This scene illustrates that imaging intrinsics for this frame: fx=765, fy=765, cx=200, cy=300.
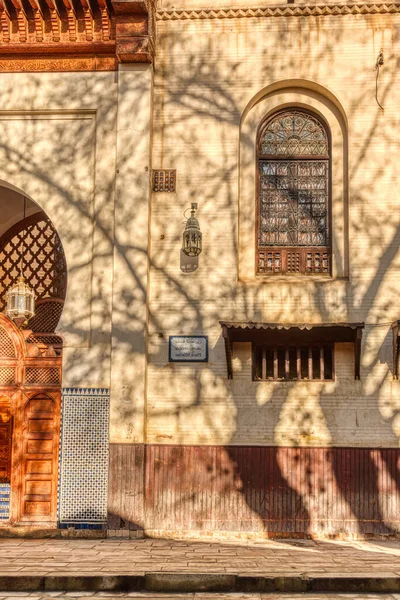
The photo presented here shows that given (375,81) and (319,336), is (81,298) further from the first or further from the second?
(375,81)

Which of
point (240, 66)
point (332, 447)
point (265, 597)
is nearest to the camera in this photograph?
point (265, 597)

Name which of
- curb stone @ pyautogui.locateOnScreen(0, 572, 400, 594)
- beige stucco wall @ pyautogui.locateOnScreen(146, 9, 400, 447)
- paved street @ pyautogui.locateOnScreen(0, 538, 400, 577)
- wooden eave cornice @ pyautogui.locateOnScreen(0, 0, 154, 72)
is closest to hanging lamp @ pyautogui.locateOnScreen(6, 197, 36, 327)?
beige stucco wall @ pyautogui.locateOnScreen(146, 9, 400, 447)

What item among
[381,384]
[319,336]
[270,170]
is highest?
[270,170]

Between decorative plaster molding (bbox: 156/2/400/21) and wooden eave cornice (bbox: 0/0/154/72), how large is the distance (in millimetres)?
408

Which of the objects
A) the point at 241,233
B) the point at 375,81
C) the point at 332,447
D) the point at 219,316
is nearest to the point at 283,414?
the point at 332,447

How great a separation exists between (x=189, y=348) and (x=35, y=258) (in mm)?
3570

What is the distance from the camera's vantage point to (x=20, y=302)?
35.1ft

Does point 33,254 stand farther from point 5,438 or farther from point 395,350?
point 395,350

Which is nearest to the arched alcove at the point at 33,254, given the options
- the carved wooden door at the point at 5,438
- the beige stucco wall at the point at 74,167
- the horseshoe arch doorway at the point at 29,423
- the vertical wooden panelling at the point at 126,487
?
the horseshoe arch doorway at the point at 29,423

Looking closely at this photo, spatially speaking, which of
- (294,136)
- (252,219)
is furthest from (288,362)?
(294,136)

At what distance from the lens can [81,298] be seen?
34.8ft

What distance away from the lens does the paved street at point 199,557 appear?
7.79 meters

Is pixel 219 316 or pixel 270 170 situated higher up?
pixel 270 170

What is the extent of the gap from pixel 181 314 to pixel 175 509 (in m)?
2.61
